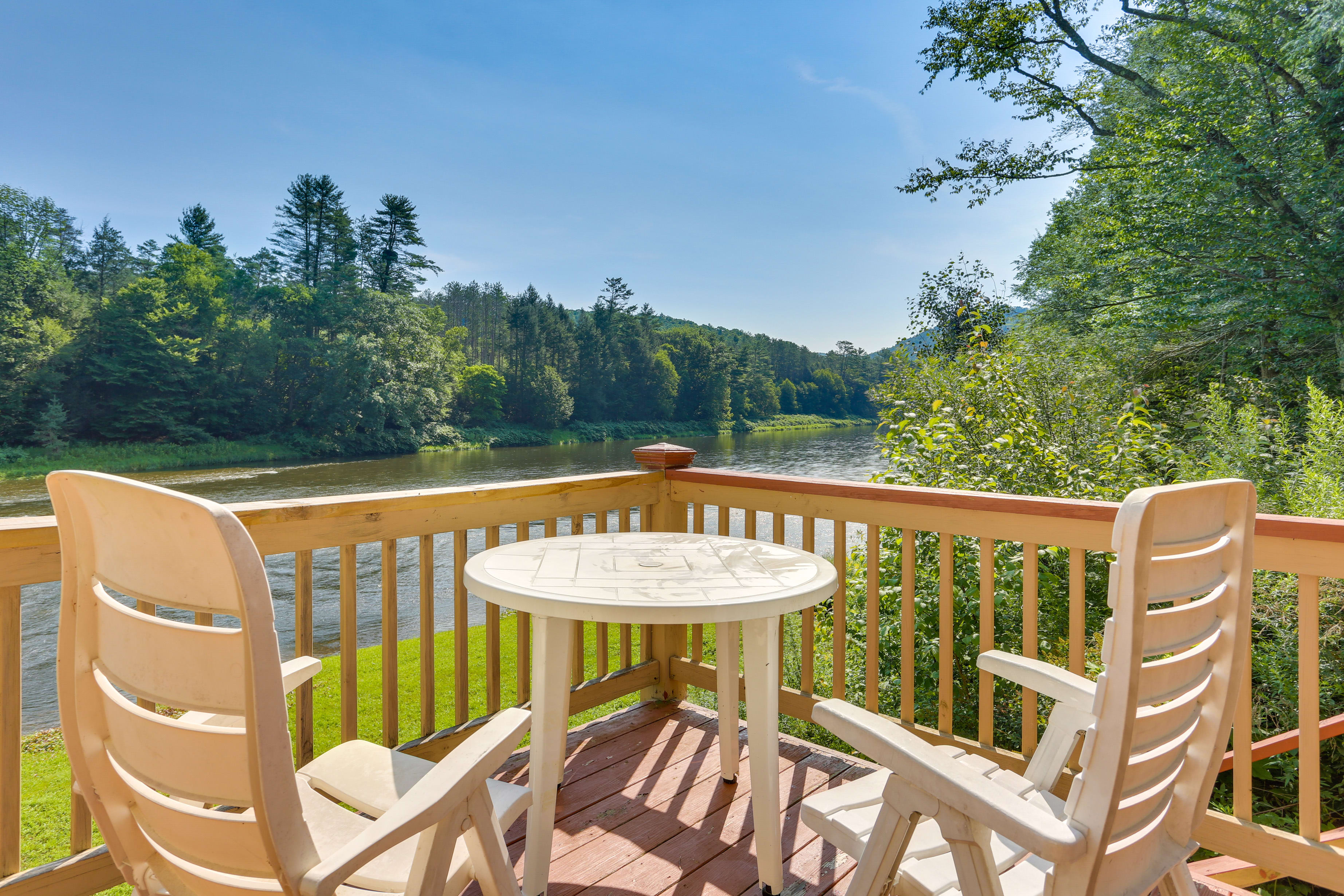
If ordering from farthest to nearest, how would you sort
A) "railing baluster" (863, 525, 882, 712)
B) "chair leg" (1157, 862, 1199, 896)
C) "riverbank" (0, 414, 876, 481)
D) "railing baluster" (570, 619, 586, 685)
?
1. "riverbank" (0, 414, 876, 481)
2. "railing baluster" (570, 619, 586, 685)
3. "railing baluster" (863, 525, 882, 712)
4. "chair leg" (1157, 862, 1199, 896)

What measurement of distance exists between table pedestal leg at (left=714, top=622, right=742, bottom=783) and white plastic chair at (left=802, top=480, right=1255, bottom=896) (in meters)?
0.81

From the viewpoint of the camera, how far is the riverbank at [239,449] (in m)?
22.1

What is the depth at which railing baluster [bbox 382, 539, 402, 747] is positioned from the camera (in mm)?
2014

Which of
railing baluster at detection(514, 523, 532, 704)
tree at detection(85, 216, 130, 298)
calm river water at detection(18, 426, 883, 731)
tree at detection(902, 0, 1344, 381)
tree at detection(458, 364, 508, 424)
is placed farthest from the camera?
tree at detection(458, 364, 508, 424)

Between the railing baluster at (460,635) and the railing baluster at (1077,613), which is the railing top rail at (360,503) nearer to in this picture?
the railing baluster at (460,635)

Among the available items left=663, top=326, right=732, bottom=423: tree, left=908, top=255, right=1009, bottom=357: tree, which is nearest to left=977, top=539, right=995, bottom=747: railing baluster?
left=908, top=255, right=1009, bottom=357: tree

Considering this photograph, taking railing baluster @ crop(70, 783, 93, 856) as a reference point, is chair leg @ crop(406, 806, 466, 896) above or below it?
above

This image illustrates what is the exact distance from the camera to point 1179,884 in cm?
109

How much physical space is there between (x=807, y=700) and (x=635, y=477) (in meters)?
1.04

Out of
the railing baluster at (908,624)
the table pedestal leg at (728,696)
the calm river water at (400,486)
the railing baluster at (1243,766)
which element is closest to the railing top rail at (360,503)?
the table pedestal leg at (728,696)

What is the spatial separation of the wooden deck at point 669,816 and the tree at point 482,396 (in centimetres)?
3362

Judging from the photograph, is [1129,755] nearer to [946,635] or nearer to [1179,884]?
[1179,884]

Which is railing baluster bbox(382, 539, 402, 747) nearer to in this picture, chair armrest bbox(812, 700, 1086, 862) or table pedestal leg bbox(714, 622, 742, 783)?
table pedestal leg bbox(714, 622, 742, 783)

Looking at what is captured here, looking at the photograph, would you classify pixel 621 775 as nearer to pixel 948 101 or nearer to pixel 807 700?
pixel 807 700
